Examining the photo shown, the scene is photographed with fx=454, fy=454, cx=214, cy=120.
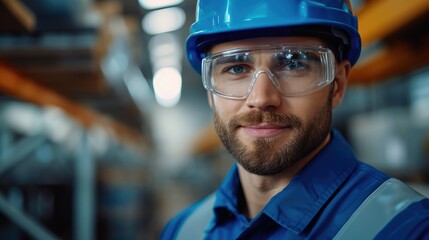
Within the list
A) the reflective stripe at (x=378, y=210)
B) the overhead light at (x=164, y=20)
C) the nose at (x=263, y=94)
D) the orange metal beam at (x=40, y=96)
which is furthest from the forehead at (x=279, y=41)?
the overhead light at (x=164, y=20)

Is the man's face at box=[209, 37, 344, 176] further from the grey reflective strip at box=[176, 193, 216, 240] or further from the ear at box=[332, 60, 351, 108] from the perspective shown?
the grey reflective strip at box=[176, 193, 216, 240]

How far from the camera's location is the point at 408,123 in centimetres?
359

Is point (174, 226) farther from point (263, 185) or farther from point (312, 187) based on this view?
point (312, 187)

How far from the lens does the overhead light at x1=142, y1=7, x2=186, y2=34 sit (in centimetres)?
877

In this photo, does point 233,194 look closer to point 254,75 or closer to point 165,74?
point 254,75

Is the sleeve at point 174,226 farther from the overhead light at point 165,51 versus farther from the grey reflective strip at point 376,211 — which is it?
the overhead light at point 165,51

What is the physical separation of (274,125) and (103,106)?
13.9ft

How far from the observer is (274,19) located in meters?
1.47

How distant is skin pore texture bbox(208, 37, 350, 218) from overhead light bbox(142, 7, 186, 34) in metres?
7.31

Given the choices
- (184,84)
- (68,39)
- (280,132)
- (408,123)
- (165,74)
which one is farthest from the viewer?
(184,84)

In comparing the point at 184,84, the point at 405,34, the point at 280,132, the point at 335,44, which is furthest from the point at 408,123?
the point at 184,84

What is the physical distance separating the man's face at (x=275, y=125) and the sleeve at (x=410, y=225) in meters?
0.35

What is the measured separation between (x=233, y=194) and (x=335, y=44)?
68 centimetres

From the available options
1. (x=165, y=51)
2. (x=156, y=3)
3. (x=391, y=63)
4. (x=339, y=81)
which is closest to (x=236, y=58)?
(x=339, y=81)
